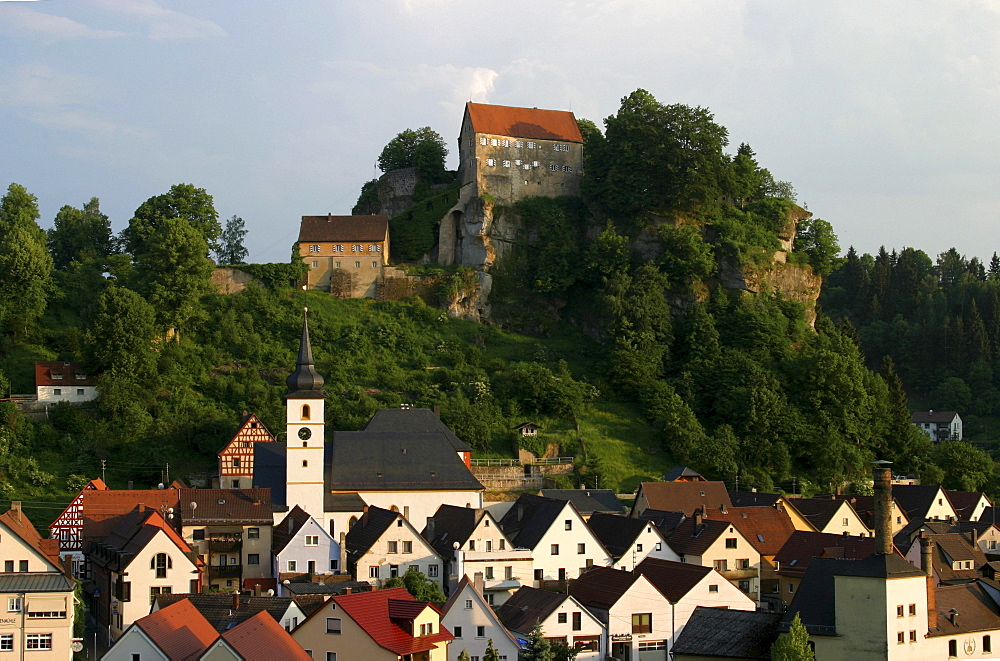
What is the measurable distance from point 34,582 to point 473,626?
13681mm

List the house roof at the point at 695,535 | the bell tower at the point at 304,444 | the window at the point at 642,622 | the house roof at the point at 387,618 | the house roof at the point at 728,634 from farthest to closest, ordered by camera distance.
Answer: the bell tower at the point at 304,444 → the house roof at the point at 695,535 → the window at the point at 642,622 → the house roof at the point at 728,634 → the house roof at the point at 387,618

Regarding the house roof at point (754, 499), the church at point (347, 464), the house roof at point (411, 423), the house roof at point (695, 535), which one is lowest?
the house roof at point (695, 535)

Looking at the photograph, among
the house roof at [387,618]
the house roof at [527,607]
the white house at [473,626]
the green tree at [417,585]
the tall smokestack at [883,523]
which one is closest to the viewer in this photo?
the house roof at [387,618]

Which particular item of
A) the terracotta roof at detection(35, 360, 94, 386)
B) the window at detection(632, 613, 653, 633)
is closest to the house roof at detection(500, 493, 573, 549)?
the window at detection(632, 613, 653, 633)

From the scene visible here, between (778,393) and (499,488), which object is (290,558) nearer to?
(499,488)

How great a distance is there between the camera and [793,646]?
130 feet

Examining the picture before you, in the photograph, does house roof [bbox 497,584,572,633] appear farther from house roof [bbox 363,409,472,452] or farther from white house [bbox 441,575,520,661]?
house roof [bbox 363,409,472,452]

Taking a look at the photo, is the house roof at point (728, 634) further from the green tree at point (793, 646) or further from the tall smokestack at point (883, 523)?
the tall smokestack at point (883, 523)

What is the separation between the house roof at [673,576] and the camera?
46750 millimetres

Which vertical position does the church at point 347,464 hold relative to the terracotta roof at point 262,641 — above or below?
above

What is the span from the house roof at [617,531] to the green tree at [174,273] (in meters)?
29.0

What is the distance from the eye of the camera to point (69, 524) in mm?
56594

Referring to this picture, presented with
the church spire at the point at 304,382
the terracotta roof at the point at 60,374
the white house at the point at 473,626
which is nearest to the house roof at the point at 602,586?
the white house at the point at 473,626

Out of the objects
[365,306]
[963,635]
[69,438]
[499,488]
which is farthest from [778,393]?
[69,438]
